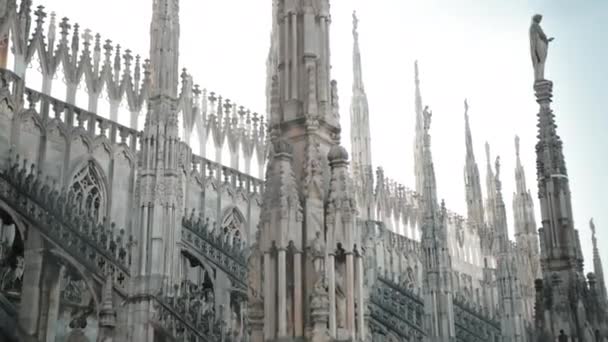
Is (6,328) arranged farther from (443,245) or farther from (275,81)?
(443,245)

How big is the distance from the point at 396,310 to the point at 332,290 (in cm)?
2127

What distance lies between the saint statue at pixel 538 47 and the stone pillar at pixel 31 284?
11.3 meters

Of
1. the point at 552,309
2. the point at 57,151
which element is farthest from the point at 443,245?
the point at 552,309

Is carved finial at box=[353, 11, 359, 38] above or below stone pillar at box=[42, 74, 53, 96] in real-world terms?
above

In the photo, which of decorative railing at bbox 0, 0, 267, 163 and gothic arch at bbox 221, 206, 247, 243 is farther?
gothic arch at bbox 221, 206, 247, 243

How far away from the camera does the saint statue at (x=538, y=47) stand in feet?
42.0

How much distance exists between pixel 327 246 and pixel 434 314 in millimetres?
18041

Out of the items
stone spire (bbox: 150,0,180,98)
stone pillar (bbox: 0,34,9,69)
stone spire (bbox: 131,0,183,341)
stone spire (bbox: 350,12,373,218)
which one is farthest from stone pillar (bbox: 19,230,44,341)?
stone spire (bbox: 350,12,373,218)

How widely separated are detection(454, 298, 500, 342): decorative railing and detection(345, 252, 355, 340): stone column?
73.6 feet

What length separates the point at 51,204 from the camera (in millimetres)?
18328

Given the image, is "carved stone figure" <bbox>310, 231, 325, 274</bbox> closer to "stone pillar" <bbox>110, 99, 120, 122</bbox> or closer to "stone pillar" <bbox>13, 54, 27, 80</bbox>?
"stone pillar" <bbox>13, 54, 27, 80</bbox>

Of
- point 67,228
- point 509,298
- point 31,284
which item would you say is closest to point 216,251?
point 67,228

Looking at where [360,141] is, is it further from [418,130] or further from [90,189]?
[90,189]

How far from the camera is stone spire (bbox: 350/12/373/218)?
34.8m
